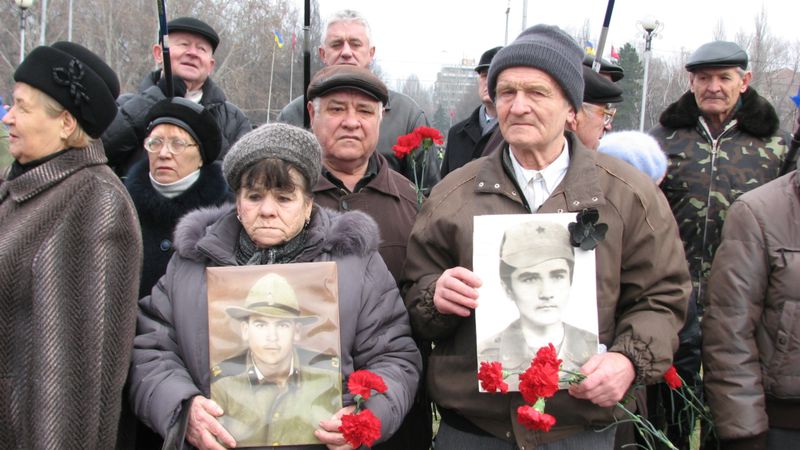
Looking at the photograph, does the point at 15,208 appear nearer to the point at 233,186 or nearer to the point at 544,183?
the point at 233,186

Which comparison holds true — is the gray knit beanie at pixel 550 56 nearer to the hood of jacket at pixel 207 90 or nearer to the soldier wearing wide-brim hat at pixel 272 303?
the soldier wearing wide-brim hat at pixel 272 303

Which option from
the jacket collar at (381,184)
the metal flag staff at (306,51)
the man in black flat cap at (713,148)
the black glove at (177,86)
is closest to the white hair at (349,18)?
the metal flag staff at (306,51)

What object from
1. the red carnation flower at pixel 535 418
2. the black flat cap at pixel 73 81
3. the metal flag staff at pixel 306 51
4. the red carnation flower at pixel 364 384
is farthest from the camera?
the metal flag staff at pixel 306 51

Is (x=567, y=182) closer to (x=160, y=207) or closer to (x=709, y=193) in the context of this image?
(x=160, y=207)

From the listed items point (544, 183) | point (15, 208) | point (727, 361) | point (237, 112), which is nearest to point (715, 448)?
point (727, 361)

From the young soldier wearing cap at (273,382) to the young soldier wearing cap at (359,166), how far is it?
0.98 metres

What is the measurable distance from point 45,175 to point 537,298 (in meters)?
1.86

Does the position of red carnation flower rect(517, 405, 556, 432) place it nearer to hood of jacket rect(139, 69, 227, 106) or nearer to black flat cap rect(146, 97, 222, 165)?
black flat cap rect(146, 97, 222, 165)

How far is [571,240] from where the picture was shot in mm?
2734

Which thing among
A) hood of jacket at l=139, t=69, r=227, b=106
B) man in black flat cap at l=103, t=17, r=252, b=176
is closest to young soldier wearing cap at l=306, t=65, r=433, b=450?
man in black flat cap at l=103, t=17, r=252, b=176

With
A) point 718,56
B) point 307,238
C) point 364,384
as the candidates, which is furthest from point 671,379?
point 718,56

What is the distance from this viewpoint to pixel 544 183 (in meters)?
2.97

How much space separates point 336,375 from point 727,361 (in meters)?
1.59

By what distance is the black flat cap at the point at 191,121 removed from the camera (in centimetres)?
379
